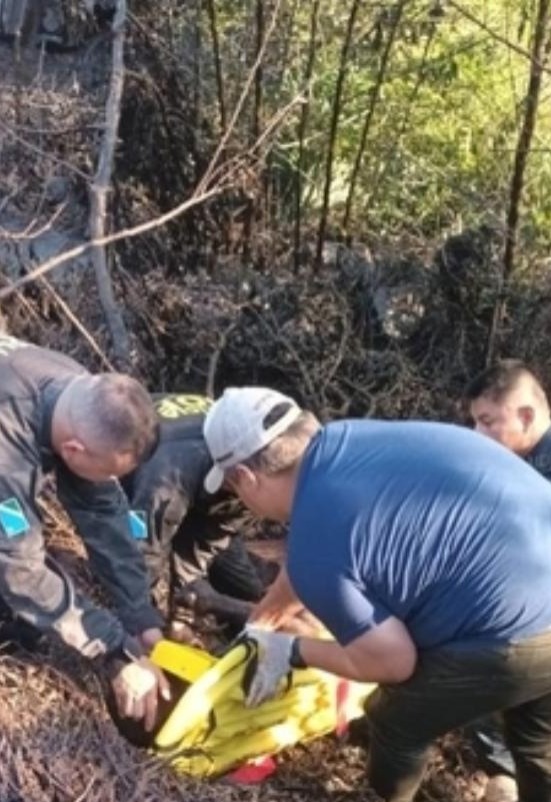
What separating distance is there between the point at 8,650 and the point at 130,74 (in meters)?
3.65

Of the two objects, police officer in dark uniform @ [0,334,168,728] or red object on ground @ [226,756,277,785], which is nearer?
police officer in dark uniform @ [0,334,168,728]

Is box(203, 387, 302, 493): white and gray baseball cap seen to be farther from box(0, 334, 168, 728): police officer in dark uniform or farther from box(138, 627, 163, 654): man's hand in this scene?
box(138, 627, 163, 654): man's hand

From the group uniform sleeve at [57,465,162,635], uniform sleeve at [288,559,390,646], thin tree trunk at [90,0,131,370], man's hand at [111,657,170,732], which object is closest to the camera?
uniform sleeve at [288,559,390,646]

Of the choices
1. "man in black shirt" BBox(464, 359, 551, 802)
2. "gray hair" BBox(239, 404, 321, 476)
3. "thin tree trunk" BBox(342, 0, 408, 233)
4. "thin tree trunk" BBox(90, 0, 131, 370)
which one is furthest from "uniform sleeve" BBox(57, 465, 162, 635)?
"thin tree trunk" BBox(342, 0, 408, 233)

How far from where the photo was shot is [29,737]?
3.42 meters

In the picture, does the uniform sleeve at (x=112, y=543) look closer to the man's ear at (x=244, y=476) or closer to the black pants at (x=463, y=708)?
the man's ear at (x=244, y=476)

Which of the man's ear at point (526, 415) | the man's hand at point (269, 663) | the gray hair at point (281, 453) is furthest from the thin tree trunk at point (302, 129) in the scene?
the gray hair at point (281, 453)

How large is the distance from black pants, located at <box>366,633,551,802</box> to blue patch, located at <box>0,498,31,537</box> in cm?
101

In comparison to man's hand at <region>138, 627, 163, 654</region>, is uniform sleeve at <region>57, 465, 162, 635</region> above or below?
above

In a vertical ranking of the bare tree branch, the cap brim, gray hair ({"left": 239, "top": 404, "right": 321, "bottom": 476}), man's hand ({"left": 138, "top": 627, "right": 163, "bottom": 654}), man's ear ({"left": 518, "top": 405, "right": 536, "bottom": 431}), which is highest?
the bare tree branch

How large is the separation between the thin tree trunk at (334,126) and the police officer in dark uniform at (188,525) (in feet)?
7.63

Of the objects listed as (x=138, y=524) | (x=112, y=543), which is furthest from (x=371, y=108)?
(x=112, y=543)

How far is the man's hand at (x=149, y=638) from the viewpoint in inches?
150

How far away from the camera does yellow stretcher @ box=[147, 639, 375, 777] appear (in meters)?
3.65
